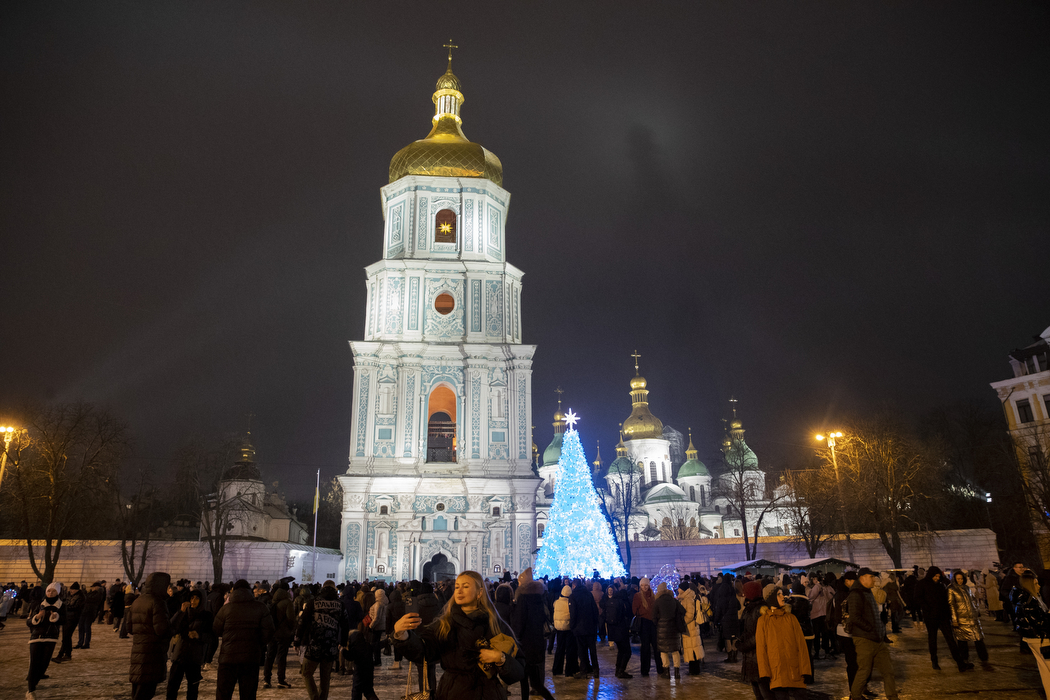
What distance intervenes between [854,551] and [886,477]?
5.29 meters

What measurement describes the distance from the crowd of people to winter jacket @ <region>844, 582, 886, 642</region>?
0.01m

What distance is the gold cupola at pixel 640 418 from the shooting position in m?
68.6

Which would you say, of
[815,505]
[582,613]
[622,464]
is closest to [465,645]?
[582,613]

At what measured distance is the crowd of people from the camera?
411 cm

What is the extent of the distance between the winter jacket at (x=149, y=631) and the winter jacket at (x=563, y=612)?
19.1 ft

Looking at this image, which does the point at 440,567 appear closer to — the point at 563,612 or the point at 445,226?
the point at 445,226

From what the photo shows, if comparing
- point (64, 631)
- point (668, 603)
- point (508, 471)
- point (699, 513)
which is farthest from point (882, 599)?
point (699, 513)

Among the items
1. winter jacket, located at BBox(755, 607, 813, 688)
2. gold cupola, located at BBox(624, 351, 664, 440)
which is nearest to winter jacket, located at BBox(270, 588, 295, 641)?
winter jacket, located at BBox(755, 607, 813, 688)

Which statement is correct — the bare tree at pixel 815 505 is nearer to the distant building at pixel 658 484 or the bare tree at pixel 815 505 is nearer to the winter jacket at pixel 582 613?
the winter jacket at pixel 582 613

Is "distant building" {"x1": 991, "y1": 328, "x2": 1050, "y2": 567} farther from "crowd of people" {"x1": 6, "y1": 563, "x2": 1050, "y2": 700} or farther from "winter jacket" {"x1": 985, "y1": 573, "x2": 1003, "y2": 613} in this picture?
"crowd of people" {"x1": 6, "y1": 563, "x2": 1050, "y2": 700}

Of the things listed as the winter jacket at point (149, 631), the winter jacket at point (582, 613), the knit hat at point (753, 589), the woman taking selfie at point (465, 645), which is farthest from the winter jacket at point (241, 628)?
the winter jacket at point (582, 613)

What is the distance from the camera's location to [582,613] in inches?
437

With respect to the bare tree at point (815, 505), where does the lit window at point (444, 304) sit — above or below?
above

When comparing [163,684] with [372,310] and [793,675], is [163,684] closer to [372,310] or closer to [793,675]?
[793,675]
